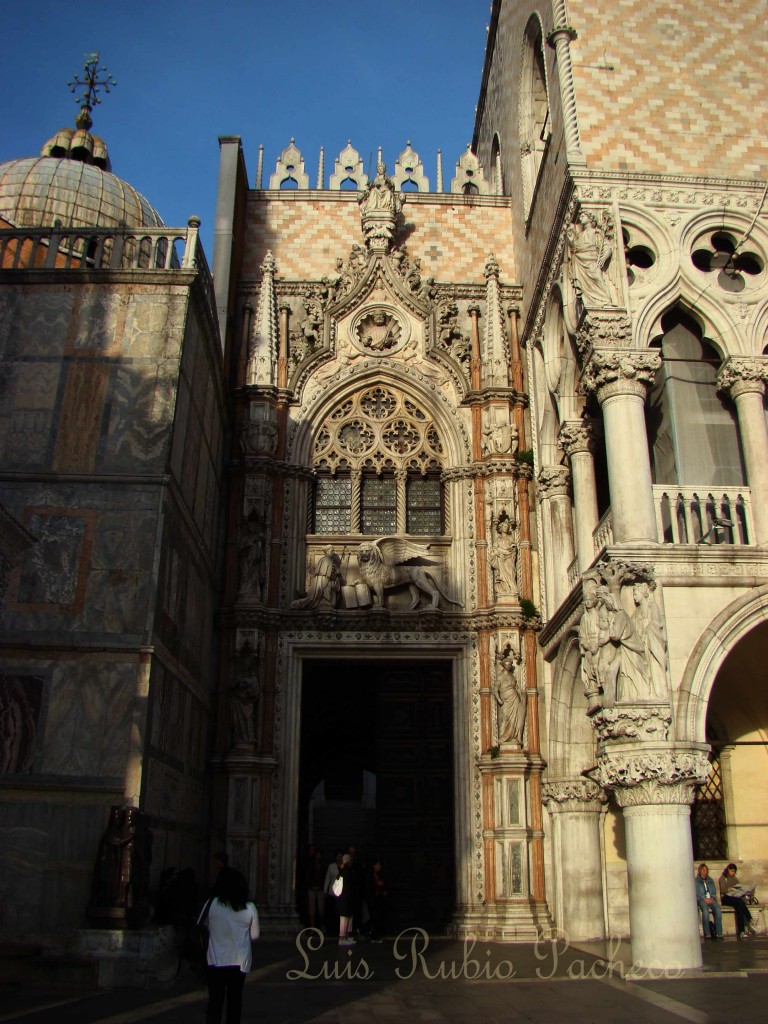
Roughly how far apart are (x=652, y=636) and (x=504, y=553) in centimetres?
556

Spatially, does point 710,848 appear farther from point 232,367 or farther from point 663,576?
point 232,367

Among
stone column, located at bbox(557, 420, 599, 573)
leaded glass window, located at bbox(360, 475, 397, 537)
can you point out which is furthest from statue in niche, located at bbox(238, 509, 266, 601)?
stone column, located at bbox(557, 420, 599, 573)

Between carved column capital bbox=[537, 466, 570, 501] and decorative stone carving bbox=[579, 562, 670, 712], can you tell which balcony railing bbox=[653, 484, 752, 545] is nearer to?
decorative stone carving bbox=[579, 562, 670, 712]

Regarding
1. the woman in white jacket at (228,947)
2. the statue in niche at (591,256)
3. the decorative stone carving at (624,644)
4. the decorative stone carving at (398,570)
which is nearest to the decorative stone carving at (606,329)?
the statue in niche at (591,256)

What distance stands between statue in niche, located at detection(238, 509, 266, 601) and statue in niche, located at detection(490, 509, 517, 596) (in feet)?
13.7

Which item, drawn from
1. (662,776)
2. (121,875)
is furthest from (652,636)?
(121,875)

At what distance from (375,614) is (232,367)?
5.85 metres

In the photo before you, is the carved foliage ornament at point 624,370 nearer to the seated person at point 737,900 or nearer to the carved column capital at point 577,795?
the carved column capital at point 577,795

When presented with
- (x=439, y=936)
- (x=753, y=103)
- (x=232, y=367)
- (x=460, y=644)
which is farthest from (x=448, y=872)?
(x=753, y=103)

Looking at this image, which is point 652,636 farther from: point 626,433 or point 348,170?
point 348,170

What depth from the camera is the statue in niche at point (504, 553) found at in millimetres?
17438

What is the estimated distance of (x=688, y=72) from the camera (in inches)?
642

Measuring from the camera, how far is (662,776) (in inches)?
464

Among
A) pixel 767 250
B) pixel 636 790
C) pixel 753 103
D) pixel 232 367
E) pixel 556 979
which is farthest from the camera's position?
pixel 232 367
